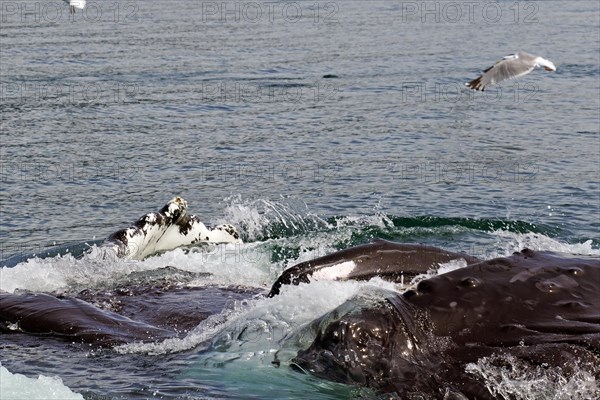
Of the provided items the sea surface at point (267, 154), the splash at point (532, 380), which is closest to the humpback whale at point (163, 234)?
the sea surface at point (267, 154)

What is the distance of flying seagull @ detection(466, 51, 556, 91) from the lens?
14438mm

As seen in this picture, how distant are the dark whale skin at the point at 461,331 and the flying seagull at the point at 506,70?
28.4 feet

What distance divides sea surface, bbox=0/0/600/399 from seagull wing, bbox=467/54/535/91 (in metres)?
1.63

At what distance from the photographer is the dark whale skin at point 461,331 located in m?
5.53

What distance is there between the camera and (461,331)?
18.7ft

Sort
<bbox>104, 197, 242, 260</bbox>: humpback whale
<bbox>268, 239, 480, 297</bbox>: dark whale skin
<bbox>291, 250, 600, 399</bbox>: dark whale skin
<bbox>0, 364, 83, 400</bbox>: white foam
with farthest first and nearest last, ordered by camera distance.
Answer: <bbox>104, 197, 242, 260</bbox>: humpback whale → <bbox>268, 239, 480, 297</bbox>: dark whale skin → <bbox>291, 250, 600, 399</bbox>: dark whale skin → <bbox>0, 364, 83, 400</bbox>: white foam

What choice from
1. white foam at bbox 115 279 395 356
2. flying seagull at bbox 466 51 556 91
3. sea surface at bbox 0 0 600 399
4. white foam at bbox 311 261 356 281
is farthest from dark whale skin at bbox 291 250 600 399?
flying seagull at bbox 466 51 556 91

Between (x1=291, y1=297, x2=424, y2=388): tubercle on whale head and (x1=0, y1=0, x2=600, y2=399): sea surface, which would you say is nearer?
(x1=291, y1=297, x2=424, y2=388): tubercle on whale head

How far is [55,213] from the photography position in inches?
593

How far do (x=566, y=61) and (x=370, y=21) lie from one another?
7221 millimetres

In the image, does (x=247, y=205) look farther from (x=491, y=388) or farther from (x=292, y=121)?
(x=491, y=388)

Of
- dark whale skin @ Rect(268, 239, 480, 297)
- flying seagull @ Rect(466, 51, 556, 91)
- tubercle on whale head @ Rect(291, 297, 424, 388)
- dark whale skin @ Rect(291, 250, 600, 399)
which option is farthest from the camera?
flying seagull @ Rect(466, 51, 556, 91)

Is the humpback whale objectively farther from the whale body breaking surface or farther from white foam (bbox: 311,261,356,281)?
the whale body breaking surface

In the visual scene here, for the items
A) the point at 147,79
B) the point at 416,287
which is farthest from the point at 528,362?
the point at 147,79
